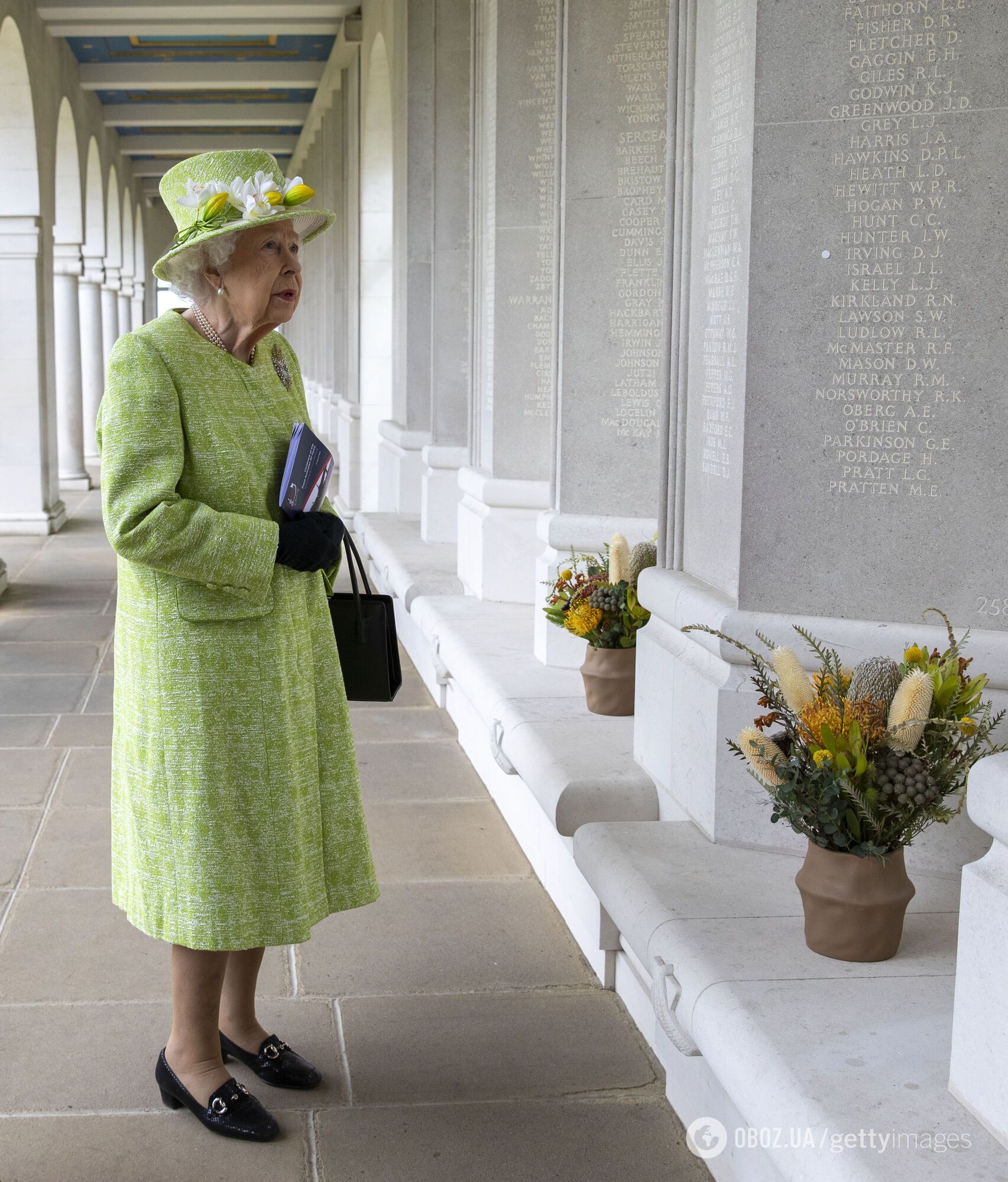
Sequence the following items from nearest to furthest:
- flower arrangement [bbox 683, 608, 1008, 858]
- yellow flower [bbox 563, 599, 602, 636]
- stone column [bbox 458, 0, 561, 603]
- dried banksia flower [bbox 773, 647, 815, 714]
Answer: flower arrangement [bbox 683, 608, 1008, 858], dried banksia flower [bbox 773, 647, 815, 714], yellow flower [bbox 563, 599, 602, 636], stone column [bbox 458, 0, 561, 603]

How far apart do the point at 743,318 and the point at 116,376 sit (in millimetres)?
1359

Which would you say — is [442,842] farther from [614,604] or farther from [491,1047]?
[491,1047]

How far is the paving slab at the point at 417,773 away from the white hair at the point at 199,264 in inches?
105

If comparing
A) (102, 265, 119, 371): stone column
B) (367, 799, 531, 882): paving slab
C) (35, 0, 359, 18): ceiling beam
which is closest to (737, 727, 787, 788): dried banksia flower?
(367, 799, 531, 882): paving slab

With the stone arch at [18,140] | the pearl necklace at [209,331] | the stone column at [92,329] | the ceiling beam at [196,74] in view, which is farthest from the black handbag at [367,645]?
the stone column at [92,329]

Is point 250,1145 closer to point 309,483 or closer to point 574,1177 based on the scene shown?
point 574,1177

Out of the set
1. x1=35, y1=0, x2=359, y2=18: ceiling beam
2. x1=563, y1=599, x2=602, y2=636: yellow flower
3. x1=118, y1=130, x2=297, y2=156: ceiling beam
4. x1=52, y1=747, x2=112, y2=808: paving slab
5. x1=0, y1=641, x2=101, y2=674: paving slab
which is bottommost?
x1=52, y1=747, x2=112, y2=808: paving slab

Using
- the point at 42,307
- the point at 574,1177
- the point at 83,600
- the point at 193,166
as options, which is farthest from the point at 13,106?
the point at 574,1177

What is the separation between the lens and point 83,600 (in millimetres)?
9125

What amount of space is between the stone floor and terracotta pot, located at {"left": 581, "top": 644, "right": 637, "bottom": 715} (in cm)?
58

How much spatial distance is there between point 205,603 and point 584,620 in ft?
5.77

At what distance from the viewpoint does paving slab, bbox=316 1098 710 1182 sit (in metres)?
2.68

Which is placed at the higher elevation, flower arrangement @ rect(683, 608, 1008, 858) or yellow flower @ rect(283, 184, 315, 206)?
yellow flower @ rect(283, 184, 315, 206)

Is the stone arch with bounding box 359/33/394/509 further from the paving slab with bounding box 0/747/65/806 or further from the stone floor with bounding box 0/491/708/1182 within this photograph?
the stone floor with bounding box 0/491/708/1182
